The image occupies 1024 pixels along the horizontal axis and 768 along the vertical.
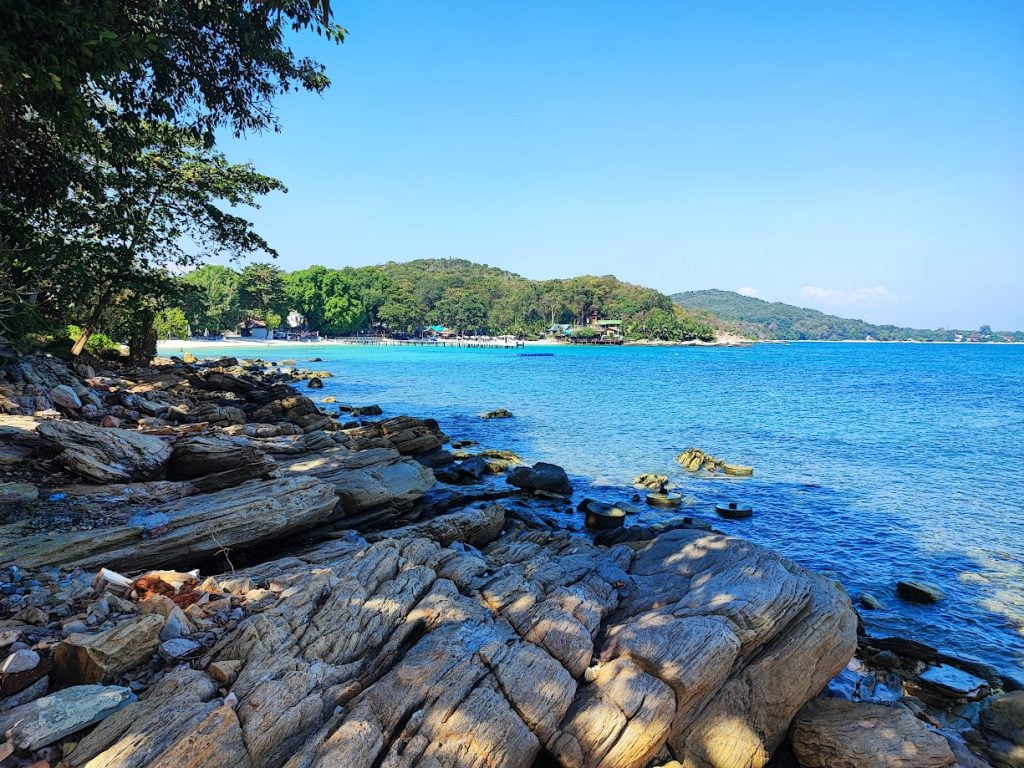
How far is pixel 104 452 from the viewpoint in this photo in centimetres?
995

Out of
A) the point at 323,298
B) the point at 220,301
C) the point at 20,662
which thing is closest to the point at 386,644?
the point at 20,662

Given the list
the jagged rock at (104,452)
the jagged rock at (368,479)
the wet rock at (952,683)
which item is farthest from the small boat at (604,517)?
the jagged rock at (104,452)

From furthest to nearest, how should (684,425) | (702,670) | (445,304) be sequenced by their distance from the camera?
1. (445,304)
2. (684,425)
3. (702,670)

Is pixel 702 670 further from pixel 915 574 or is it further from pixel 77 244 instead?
pixel 77 244

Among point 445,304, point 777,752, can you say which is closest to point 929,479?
point 777,752

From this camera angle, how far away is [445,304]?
182 meters

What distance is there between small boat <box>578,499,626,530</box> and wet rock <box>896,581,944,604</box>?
6.47 metres

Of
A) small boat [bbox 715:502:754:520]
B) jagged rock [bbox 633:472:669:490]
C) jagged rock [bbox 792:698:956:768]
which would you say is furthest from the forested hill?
jagged rock [bbox 792:698:956:768]

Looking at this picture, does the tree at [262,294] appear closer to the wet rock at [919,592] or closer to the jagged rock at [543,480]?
the jagged rock at [543,480]

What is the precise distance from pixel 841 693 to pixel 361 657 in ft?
24.3

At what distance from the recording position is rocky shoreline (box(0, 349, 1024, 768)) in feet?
15.5

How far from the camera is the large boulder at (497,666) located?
469 centimetres

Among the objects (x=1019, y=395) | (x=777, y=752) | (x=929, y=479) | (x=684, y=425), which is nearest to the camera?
(x=777, y=752)

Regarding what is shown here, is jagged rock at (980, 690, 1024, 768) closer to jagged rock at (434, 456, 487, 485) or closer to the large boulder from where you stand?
the large boulder
